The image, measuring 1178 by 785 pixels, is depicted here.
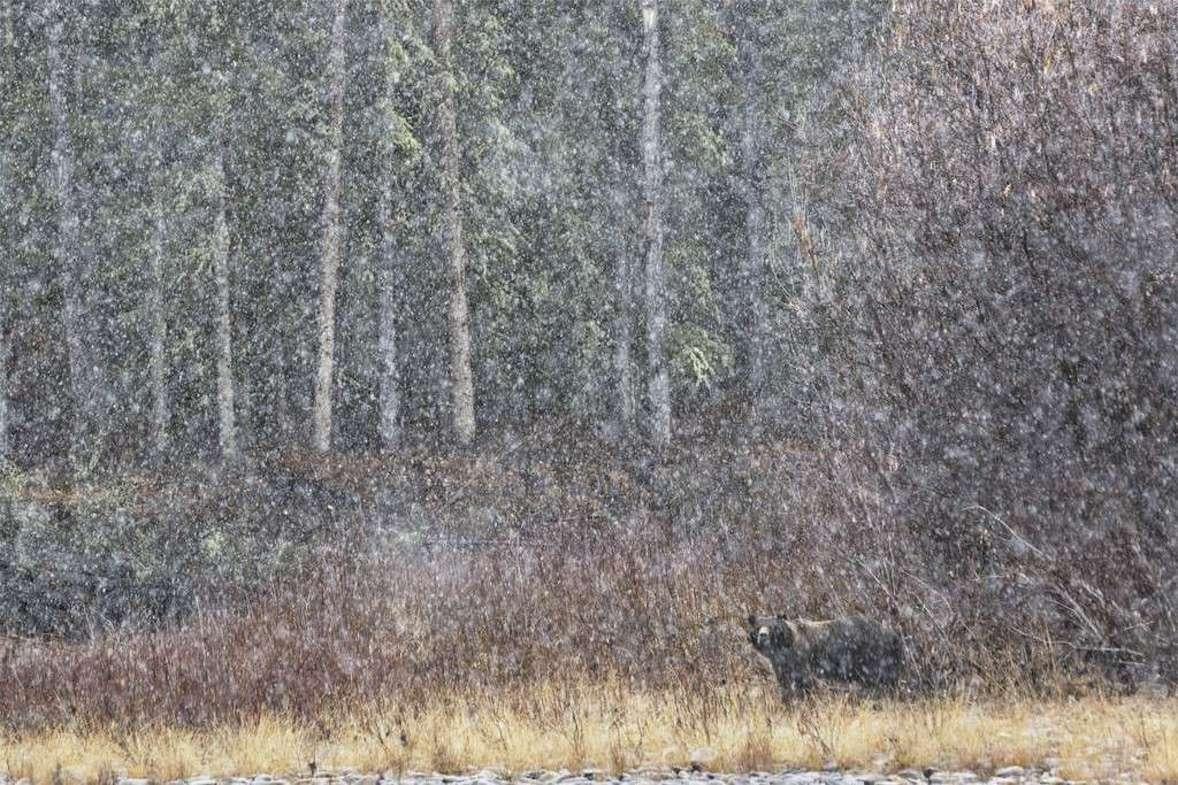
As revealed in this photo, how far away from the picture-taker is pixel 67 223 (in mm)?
26125

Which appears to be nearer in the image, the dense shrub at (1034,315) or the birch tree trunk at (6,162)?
the dense shrub at (1034,315)

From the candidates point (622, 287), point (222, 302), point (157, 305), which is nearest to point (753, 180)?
point (622, 287)

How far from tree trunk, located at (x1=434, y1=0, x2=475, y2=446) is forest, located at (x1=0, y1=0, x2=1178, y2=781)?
112mm

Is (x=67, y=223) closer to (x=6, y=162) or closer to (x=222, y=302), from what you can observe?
(x=6, y=162)

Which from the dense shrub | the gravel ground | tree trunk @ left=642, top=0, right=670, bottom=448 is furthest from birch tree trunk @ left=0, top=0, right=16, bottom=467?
the dense shrub

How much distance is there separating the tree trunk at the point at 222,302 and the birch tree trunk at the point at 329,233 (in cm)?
158

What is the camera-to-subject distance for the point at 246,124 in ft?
86.6

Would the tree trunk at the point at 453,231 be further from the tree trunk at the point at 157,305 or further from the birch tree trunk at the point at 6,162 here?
the birch tree trunk at the point at 6,162

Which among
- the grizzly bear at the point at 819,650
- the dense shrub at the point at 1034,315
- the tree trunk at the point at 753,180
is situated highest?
the tree trunk at the point at 753,180

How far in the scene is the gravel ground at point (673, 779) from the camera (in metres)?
7.24

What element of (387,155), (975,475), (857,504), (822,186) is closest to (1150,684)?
(975,475)

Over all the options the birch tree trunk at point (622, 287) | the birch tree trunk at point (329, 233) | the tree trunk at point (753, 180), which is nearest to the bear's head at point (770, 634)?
the birch tree trunk at point (622, 287)

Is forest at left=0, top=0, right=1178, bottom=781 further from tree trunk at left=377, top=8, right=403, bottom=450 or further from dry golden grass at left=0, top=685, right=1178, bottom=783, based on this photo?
tree trunk at left=377, top=8, right=403, bottom=450

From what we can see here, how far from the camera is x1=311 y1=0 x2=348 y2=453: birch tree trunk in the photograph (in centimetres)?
2492
